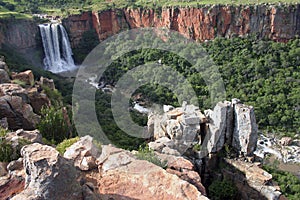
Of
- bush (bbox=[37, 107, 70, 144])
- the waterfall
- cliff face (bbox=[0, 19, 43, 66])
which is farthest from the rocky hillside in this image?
the waterfall

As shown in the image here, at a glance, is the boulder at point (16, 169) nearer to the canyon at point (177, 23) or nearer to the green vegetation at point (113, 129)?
the green vegetation at point (113, 129)

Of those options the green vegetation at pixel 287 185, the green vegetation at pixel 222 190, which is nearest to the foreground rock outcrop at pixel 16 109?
the green vegetation at pixel 222 190

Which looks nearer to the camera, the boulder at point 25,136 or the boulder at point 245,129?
the boulder at point 25,136

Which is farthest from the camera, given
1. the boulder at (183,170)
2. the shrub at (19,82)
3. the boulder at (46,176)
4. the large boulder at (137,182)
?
the shrub at (19,82)

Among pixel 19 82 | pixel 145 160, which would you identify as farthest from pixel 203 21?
pixel 145 160

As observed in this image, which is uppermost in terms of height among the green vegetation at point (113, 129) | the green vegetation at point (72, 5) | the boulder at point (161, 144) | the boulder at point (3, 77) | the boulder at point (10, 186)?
the green vegetation at point (72, 5)

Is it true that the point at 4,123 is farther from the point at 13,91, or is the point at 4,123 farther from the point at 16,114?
the point at 13,91

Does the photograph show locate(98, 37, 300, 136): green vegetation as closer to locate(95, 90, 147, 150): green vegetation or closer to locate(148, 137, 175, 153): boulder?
locate(95, 90, 147, 150): green vegetation

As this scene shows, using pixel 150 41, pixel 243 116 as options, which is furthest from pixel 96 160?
pixel 150 41
